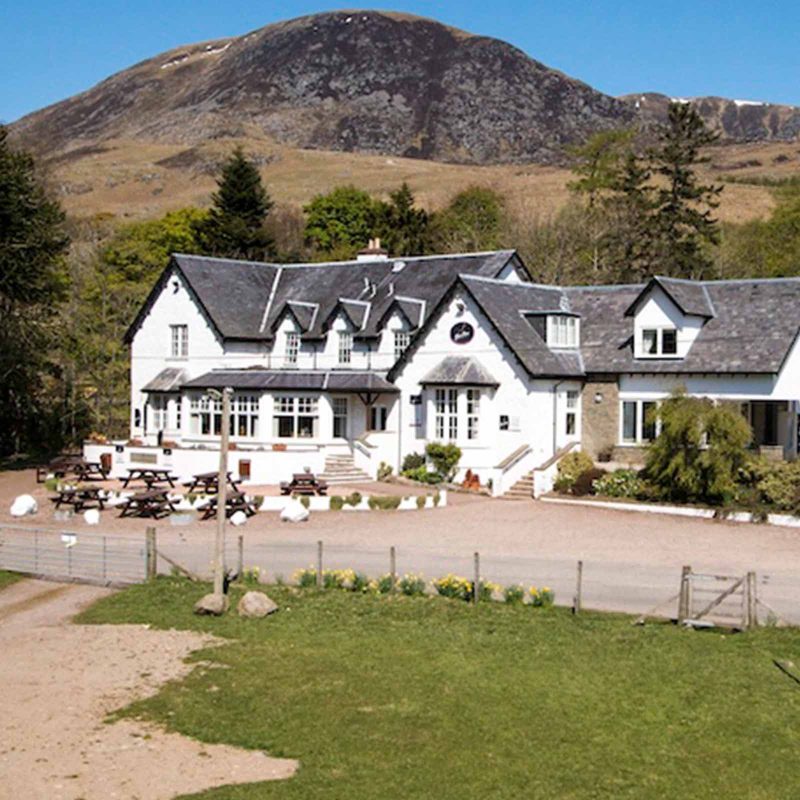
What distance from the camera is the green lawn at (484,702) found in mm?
15086

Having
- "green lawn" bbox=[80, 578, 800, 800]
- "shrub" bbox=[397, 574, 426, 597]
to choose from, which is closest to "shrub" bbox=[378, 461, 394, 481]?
"shrub" bbox=[397, 574, 426, 597]

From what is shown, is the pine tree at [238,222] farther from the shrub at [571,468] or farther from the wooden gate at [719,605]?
the wooden gate at [719,605]

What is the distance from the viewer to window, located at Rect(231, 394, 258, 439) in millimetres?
46906

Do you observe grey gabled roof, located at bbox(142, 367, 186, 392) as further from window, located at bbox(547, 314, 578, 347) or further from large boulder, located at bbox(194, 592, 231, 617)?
large boulder, located at bbox(194, 592, 231, 617)

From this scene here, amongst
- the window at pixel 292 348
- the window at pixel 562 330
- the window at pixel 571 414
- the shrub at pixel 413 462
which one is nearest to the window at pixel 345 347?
the window at pixel 292 348

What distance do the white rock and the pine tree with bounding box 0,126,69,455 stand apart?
1383 cm

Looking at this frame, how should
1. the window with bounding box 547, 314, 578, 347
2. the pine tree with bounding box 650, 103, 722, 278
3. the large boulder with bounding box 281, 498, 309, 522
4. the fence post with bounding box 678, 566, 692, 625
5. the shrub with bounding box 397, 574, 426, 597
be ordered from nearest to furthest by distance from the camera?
the fence post with bounding box 678, 566, 692, 625 → the shrub with bounding box 397, 574, 426, 597 → the large boulder with bounding box 281, 498, 309, 522 → the window with bounding box 547, 314, 578, 347 → the pine tree with bounding box 650, 103, 722, 278

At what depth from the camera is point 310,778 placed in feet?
49.1

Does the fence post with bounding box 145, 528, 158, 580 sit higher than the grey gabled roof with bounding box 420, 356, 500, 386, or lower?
lower

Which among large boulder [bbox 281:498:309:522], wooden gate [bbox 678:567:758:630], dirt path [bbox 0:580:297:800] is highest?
large boulder [bbox 281:498:309:522]

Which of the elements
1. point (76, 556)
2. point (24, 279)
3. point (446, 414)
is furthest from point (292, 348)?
point (76, 556)

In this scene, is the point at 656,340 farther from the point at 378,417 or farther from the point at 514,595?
the point at 514,595

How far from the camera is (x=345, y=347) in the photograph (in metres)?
48.9

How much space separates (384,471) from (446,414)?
3357mm
